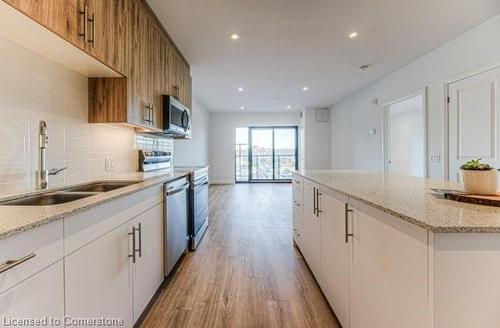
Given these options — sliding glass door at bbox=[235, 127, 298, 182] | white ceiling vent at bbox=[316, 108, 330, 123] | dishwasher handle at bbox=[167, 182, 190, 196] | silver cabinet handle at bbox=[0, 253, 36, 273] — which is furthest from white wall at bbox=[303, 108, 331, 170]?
silver cabinet handle at bbox=[0, 253, 36, 273]

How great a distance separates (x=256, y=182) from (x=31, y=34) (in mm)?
8927

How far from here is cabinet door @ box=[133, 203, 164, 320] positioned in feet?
5.64

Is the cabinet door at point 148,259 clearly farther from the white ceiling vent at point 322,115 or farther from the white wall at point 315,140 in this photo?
the white ceiling vent at point 322,115

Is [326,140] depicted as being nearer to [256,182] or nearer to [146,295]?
[256,182]

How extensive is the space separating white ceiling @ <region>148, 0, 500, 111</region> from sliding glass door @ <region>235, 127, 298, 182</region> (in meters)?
4.53

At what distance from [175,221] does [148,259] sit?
62cm

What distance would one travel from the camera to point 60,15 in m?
1.45

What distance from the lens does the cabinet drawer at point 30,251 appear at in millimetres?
775

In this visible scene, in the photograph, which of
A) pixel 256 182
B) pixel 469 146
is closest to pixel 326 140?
pixel 256 182

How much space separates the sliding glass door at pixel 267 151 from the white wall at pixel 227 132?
0.86 ft

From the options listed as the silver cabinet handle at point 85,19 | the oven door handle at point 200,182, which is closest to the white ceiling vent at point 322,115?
the oven door handle at point 200,182

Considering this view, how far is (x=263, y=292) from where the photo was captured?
7.14 ft

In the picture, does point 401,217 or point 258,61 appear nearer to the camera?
point 401,217

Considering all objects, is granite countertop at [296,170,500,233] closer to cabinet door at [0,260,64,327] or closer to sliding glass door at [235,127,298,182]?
cabinet door at [0,260,64,327]
